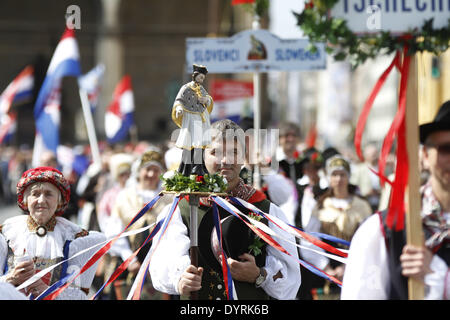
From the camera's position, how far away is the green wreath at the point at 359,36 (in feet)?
11.5

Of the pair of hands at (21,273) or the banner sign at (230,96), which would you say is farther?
the banner sign at (230,96)

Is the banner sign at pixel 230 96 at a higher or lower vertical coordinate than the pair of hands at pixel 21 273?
higher

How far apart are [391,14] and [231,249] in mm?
1740

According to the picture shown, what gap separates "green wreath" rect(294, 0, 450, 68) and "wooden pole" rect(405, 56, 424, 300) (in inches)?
6.5

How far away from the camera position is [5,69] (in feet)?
201

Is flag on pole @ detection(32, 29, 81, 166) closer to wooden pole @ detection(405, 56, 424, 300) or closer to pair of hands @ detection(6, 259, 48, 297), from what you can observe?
pair of hands @ detection(6, 259, 48, 297)

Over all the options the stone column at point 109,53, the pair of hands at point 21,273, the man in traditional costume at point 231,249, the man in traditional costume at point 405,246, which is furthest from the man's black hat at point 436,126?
the stone column at point 109,53

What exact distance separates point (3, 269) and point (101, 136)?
162ft

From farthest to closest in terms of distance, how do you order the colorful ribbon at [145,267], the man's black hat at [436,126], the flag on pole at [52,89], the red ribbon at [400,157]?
1. the flag on pole at [52,89]
2. the colorful ribbon at [145,267]
3. the man's black hat at [436,126]
4. the red ribbon at [400,157]

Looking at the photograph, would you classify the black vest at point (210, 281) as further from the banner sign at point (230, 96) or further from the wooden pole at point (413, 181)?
the banner sign at point (230, 96)

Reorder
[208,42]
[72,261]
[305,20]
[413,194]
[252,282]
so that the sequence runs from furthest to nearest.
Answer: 1. [208,42]
2. [72,261]
3. [252,282]
4. [305,20]
5. [413,194]

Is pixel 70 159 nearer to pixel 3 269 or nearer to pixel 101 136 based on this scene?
pixel 3 269

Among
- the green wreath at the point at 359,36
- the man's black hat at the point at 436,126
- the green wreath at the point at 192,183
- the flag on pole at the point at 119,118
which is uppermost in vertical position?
the flag on pole at the point at 119,118

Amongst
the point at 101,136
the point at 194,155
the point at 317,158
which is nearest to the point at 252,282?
the point at 194,155
